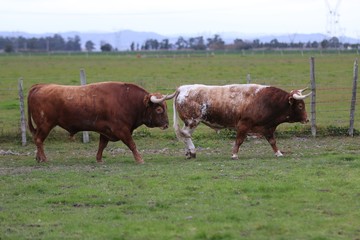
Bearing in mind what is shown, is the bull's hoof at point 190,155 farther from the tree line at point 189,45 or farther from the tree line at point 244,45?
the tree line at point 244,45

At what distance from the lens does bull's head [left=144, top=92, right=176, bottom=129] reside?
1448 centimetres

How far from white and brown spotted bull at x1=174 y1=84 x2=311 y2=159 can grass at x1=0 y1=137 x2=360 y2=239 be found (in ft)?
1.80

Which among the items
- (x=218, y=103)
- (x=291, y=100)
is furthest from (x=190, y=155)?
(x=291, y=100)

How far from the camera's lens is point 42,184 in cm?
1121

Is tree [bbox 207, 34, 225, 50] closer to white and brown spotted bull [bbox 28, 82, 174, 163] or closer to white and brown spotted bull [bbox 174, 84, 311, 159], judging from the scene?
white and brown spotted bull [bbox 174, 84, 311, 159]

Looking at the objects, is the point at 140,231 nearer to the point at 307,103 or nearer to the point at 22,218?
the point at 22,218

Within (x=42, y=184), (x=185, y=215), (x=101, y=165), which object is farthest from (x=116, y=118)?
(x=185, y=215)

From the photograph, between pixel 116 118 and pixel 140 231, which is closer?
pixel 140 231

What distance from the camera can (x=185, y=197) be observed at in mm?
9961

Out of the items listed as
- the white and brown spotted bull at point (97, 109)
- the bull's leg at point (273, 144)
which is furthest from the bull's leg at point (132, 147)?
the bull's leg at point (273, 144)

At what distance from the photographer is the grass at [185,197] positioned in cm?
830

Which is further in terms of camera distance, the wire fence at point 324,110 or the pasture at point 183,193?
the wire fence at point 324,110

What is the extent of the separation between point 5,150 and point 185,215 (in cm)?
848

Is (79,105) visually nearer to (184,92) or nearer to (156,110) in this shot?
(156,110)
